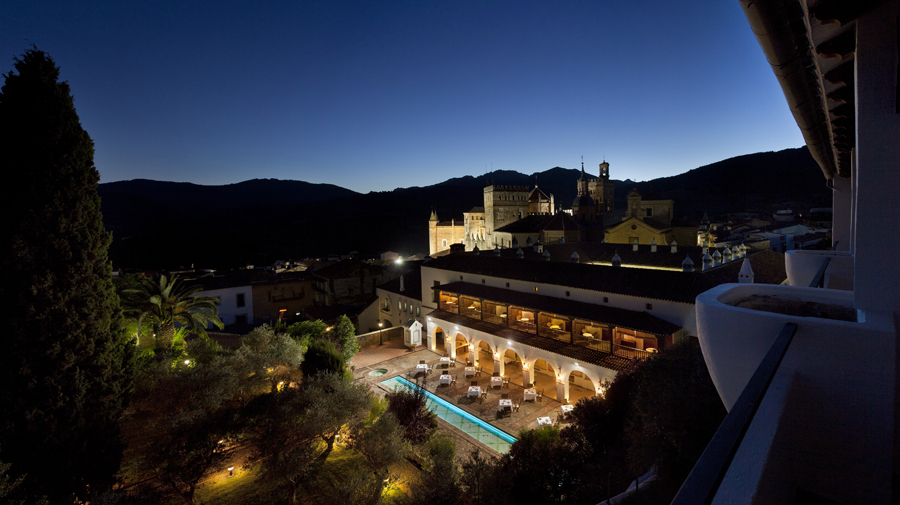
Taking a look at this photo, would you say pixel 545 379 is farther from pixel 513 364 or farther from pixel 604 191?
pixel 604 191

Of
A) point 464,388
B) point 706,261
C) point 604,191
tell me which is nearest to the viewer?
point 464,388

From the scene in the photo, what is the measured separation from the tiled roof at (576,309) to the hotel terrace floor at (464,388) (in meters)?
3.62

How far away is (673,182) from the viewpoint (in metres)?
124

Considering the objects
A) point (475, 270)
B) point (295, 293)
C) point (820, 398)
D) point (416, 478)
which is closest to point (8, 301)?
point (416, 478)

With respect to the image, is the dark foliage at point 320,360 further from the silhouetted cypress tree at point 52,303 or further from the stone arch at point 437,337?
the stone arch at point 437,337

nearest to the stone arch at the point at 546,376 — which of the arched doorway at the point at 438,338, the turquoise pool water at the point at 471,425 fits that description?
the turquoise pool water at the point at 471,425

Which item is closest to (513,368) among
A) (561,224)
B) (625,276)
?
(625,276)

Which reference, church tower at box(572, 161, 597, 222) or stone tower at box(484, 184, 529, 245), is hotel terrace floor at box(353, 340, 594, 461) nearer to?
church tower at box(572, 161, 597, 222)

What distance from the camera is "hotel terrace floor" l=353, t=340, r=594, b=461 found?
580 inches

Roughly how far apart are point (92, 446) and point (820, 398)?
42.8 feet

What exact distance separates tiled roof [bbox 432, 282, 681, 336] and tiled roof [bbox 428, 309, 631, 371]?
1319 mm

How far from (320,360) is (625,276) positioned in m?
13.6

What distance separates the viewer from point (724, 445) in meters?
1.74

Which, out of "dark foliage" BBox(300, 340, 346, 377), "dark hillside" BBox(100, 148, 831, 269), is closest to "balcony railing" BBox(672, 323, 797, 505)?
"dark foliage" BBox(300, 340, 346, 377)
